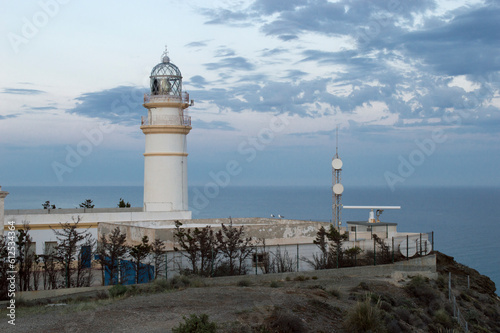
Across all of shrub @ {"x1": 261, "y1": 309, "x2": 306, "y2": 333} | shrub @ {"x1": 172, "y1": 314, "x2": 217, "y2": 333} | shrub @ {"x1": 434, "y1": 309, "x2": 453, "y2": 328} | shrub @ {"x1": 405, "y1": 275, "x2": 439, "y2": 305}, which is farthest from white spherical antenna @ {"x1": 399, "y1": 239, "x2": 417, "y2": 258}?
shrub @ {"x1": 172, "y1": 314, "x2": 217, "y2": 333}

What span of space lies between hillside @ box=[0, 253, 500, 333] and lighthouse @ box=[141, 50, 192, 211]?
1216 cm

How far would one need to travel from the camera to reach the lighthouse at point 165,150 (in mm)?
32062

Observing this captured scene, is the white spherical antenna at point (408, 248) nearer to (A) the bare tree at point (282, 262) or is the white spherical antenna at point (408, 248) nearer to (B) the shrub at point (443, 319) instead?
(A) the bare tree at point (282, 262)

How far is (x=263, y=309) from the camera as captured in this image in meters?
13.9

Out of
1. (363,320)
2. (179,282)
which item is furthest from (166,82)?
(363,320)

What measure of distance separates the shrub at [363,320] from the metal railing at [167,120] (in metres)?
20.0

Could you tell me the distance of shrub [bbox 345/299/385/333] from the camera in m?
13.5

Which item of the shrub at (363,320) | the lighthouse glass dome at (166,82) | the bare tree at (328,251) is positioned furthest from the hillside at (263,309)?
the lighthouse glass dome at (166,82)

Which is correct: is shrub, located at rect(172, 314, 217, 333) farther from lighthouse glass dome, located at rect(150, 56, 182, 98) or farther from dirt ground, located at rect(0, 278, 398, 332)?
lighthouse glass dome, located at rect(150, 56, 182, 98)

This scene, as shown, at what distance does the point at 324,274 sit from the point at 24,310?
11929mm

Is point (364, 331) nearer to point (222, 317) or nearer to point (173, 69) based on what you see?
point (222, 317)

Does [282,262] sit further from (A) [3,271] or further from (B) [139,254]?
(A) [3,271]

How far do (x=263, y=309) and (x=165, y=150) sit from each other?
19171 mm

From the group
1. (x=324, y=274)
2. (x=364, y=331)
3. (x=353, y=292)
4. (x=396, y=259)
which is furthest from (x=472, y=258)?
(x=364, y=331)
